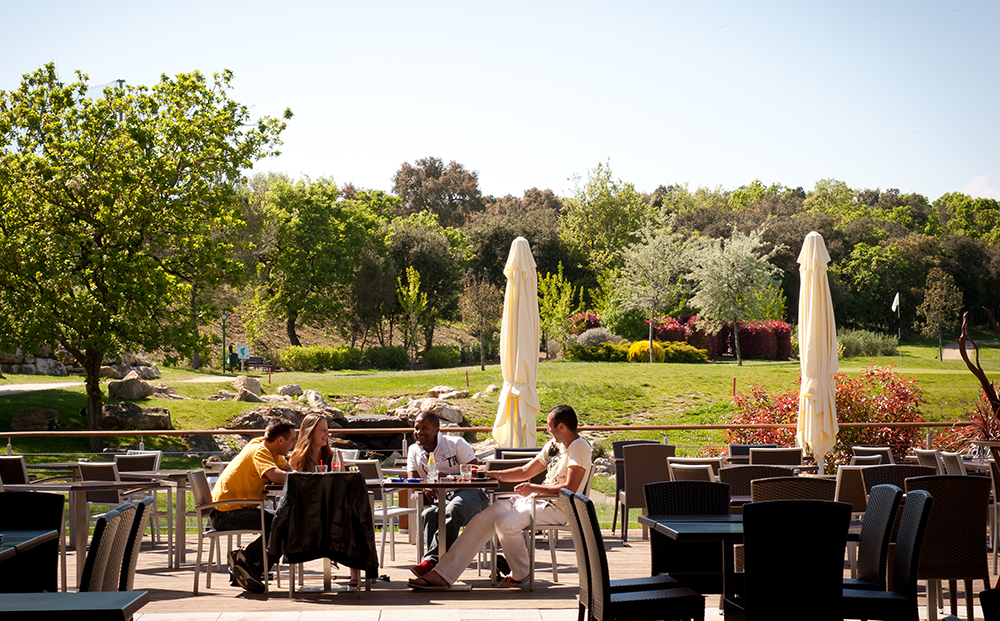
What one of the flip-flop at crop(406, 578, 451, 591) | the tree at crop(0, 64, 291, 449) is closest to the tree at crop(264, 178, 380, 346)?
the tree at crop(0, 64, 291, 449)

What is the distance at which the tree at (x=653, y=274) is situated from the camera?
35000 millimetres

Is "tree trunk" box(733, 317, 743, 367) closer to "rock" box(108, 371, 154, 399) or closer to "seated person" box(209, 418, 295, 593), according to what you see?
"rock" box(108, 371, 154, 399)

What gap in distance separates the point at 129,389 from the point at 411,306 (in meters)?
14.6

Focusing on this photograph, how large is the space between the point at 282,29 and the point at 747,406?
985 cm

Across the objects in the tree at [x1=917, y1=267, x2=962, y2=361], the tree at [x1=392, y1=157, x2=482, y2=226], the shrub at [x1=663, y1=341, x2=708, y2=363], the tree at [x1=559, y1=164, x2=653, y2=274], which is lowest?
the shrub at [x1=663, y1=341, x2=708, y2=363]

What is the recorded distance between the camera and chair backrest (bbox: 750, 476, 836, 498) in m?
4.12

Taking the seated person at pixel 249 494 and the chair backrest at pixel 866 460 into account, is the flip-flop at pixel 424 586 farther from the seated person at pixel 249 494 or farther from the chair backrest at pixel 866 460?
Result: the chair backrest at pixel 866 460

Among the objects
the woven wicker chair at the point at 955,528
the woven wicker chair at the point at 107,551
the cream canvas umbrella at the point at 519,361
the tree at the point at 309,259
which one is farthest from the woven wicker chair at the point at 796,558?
the tree at the point at 309,259

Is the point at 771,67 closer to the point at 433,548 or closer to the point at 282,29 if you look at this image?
the point at 282,29

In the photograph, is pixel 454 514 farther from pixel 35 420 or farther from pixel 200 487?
pixel 35 420

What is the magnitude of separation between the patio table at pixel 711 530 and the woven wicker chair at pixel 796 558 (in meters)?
0.43

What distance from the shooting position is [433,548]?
19.0 feet

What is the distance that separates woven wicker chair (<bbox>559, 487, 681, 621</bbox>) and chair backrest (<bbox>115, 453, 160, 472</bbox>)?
17.3ft

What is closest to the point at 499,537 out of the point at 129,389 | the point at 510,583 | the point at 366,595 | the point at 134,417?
the point at 510,583
